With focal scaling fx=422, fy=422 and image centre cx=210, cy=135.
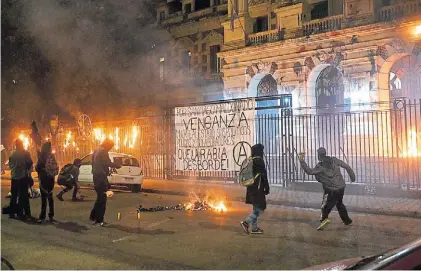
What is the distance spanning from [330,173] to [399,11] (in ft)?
35.1

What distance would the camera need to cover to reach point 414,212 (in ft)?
32.0

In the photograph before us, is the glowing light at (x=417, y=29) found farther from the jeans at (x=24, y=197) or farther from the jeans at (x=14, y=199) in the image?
the jeans at (x=14, y=199)

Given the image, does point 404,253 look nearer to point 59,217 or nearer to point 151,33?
point 59,217

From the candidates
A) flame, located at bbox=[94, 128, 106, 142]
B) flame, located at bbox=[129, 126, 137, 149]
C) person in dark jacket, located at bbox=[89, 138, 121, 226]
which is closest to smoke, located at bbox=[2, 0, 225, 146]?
flame, located at bbox=[94, 128, 106, 142]

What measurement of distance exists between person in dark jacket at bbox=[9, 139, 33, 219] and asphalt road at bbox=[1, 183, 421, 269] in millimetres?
280

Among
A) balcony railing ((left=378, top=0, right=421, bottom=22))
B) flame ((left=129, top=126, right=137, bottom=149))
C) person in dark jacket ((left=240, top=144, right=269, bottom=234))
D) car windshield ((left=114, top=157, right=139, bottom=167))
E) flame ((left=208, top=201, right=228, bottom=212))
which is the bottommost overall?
flame ((left=208, top=201, right=228, bottom=212))

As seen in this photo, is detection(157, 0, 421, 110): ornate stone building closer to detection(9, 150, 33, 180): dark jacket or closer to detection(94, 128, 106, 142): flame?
detection(94, 128, 106, 142): flame

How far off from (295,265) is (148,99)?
63.2ft

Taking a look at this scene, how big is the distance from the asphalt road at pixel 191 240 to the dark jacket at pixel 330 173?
2.84ft

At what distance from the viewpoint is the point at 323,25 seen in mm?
17906

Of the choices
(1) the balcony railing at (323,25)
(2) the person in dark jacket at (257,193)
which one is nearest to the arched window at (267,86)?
(1) the balcony railing at (323,25)

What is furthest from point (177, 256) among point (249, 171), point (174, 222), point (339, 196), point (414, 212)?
point (414, 212)

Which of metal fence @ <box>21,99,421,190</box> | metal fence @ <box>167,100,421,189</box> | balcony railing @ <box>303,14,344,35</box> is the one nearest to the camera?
metal fence @ <box>167,100,421,189</box>

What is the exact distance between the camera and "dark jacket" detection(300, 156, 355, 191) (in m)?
7.97
